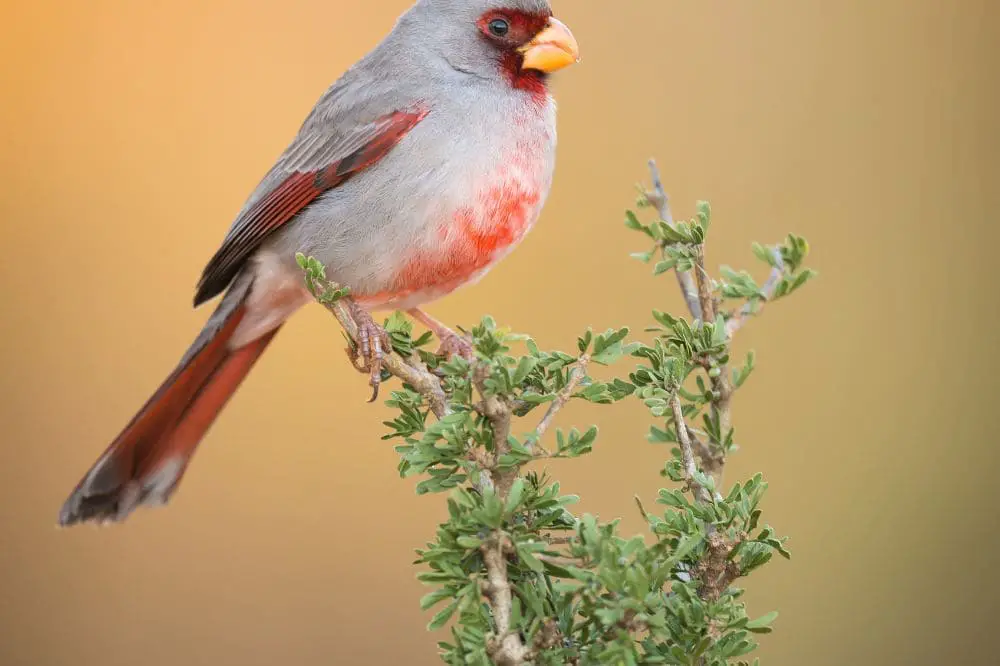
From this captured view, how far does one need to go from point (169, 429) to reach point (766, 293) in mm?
1208

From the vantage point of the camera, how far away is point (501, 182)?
6.25 feet

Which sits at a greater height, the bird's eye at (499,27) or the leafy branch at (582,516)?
the bird's eye at (499,27)

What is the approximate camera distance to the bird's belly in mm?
1886

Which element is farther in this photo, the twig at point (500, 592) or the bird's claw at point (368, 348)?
the bird's claw at point (368, 348)

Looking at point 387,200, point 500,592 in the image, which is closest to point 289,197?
point 387,200

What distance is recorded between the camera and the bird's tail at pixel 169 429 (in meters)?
1.99

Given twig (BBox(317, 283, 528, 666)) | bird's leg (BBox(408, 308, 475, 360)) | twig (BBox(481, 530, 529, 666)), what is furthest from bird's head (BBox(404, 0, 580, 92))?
twig (BBox(481, 530, 529, 666))

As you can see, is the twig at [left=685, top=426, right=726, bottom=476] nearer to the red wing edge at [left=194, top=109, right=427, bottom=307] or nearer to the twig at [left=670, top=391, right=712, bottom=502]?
the twig at [left=670, top=391, right=712, bottom=502]

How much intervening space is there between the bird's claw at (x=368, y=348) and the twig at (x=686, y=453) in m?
0.44

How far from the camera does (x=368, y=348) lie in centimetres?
162

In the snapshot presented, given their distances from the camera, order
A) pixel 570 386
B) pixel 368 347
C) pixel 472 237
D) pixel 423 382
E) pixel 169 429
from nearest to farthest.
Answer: pixel 570 386
pixel 423 382
pixel 368 347
pixel 472 237
pixel 169 429

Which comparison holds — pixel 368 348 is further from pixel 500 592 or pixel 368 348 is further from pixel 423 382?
pixel 500 592

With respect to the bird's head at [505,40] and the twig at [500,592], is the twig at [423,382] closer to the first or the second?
the twig at [500,592]

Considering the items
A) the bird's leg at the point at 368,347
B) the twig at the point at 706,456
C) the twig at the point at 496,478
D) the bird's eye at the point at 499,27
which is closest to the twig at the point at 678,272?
the twig at the point at 706,456
